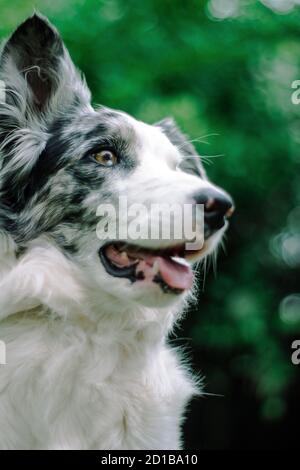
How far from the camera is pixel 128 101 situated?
5926 mm

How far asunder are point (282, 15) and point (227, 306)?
9.20 ft

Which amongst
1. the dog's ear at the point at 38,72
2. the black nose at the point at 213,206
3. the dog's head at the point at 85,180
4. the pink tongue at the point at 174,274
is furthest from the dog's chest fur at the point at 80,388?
the dog's ear at the point at 38,72

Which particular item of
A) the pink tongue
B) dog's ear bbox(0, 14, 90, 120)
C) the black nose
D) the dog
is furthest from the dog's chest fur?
dog's ear bbox(0, 14, 90, 120)

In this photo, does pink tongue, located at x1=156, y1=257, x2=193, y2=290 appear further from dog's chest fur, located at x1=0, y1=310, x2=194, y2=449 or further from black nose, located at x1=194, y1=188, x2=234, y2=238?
dog's chest fur, located at x1=0, y1=310, x2=194, y2=449

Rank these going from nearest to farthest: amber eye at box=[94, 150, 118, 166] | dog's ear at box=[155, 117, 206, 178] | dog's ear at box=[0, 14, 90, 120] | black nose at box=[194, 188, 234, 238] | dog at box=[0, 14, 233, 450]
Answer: black nose at box=[194, 188, 234, 238], dog at box=[0, 14, 233, 450], amber eye at box=[94, 150, 118, 166], dog's ear at box=[0, 14, 90, 120], dog's ear at box=[155, 117, 206, 178]

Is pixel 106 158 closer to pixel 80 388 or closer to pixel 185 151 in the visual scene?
pixel 185 151

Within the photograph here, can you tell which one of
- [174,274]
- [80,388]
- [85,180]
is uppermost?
[85,180]

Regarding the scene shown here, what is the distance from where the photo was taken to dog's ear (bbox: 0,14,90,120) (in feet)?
12.7

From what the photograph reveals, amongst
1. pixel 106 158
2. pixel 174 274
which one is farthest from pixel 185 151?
pixel 174 274

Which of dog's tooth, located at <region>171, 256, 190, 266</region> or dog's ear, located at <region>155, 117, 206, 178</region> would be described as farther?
dog's ear, located at <region>155, 117, 206, 178</region>

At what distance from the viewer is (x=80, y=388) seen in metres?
3.45

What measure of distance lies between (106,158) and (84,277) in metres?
0.65

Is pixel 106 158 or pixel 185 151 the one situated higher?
pixel 185 151

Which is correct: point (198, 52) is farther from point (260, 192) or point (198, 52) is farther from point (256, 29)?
point (260, 192)
